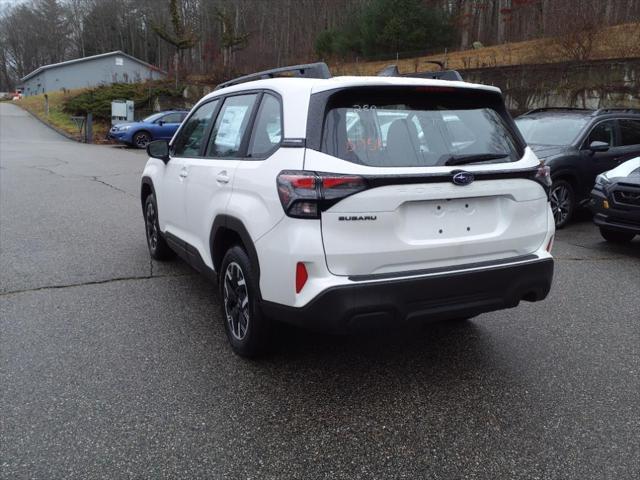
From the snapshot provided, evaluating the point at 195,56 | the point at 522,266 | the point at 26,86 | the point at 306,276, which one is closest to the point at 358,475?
the point at 306,276

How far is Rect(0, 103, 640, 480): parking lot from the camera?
2.69m

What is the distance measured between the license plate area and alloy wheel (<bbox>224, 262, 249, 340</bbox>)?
44.0 inches

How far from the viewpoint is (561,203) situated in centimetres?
839

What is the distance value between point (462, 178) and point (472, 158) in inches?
8.8

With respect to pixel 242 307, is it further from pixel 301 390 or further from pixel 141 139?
pixel 141 139

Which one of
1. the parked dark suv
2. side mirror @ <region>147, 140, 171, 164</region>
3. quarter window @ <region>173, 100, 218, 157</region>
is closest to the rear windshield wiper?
quarter window @ <region>173, 100, 218, 157</region>

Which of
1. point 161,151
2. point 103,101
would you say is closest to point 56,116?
point 103,101

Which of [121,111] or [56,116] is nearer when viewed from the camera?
[121,111]

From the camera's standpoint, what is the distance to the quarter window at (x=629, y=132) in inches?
363

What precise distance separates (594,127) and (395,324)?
7.23 meters

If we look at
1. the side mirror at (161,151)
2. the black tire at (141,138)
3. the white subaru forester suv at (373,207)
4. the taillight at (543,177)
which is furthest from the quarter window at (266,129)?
the black tire at (141,138)

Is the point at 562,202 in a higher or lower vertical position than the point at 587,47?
lower

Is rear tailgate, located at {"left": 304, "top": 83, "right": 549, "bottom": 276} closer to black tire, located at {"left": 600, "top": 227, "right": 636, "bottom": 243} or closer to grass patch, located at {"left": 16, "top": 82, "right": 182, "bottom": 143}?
black tire, located at {"left": 600, "top": 227, "right": 636, "bottom": 243}

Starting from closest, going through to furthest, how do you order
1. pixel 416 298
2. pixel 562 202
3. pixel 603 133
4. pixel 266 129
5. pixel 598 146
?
pixel 416 298, pixel 266 129, pixel 598 146, pixel 562 202, pixel 603 133
